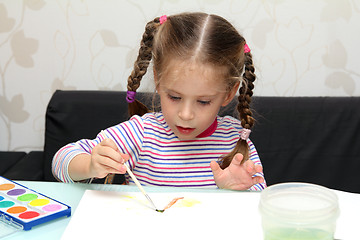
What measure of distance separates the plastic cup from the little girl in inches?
11.2

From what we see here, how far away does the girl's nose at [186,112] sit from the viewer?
101 cm

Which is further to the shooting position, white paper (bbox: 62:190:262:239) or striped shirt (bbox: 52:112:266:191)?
striped shirt (bbox: 52:112:266:191)

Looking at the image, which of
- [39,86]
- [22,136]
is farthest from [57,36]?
[22,136]

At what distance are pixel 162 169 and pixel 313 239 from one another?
64 centimetres

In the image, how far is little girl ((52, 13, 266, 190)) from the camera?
38.9 inches

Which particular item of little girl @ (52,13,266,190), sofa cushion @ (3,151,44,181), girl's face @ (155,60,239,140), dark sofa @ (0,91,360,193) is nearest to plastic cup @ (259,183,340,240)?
little girl @ (52,13,266,190)

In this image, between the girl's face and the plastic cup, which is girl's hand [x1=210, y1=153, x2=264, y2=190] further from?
the plastic cup

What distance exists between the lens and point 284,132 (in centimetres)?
170

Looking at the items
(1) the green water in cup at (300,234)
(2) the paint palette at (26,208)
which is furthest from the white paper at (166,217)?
(1) the green water in cup at (300,234)

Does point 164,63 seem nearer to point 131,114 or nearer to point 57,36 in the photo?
point 131,114

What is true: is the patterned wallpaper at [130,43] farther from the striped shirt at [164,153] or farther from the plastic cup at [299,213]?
the plastic cup at [299,213]

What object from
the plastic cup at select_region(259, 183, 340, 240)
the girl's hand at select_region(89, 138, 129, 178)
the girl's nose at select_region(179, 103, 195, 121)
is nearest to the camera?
the plastic cup at select_region(259, 183, 340, 240)

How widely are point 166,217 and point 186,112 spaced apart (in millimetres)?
284

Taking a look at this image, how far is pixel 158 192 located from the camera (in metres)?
0.91
